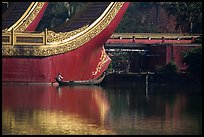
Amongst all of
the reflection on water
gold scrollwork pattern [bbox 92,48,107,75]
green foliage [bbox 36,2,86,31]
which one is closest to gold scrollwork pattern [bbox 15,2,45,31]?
gold scrollwork pattern [bbox 92,48,107,75]

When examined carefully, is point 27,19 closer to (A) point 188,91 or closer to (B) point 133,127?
(A) point 188,91

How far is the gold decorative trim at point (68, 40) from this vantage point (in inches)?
2036

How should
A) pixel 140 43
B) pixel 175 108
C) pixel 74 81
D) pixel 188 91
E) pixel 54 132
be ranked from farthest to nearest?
pixel 140 43
pixel 74 81
pixel 188 91
pixel 175 108
pixel 54 132

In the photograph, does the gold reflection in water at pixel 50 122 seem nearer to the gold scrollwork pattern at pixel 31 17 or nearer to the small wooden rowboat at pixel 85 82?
the small wooden rowboat at pixel 85 82

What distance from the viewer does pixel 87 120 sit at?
31641mm

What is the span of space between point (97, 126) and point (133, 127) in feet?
3.27

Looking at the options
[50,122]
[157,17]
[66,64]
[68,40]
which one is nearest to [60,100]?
[50,122]

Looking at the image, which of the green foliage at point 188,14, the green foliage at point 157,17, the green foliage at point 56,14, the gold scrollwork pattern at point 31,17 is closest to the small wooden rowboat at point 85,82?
the gold scrollwork pattern at point 31,17

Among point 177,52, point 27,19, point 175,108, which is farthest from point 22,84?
point 175,108

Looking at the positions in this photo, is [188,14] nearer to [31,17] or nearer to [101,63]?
[31,17]

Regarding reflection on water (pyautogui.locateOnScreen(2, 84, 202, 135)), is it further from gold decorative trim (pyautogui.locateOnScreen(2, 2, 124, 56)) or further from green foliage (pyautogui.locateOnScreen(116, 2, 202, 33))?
green foliage (pyautogui.locateOnScreen(116, 2, 202, 33))

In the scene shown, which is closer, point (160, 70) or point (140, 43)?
point (160, 70)

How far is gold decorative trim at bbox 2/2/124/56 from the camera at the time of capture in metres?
51.7

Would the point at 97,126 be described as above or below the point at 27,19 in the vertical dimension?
below
